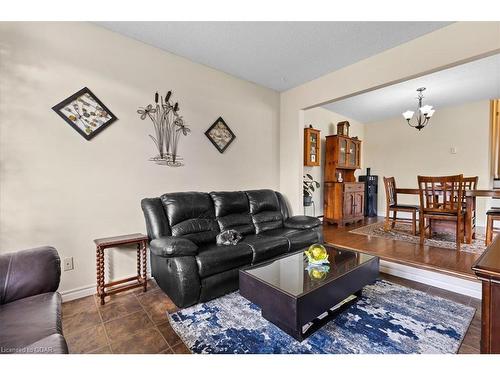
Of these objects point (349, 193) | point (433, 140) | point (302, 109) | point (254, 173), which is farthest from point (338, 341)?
point (433, 140)

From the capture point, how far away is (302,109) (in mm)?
3600

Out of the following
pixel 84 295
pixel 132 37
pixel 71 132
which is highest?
pixel 132 37

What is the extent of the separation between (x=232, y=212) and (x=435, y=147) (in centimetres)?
501

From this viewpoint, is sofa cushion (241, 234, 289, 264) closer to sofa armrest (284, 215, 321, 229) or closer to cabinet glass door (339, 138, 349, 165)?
sofa armrest (284, 215, 321, 229)

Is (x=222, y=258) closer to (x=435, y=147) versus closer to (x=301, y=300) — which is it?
(x=301, y=300)

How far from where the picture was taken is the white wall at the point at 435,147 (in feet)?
14.6

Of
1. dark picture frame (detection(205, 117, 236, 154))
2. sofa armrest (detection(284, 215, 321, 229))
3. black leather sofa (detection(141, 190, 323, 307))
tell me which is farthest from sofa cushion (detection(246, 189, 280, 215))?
dark picture frame (detection(205, 117, 236, 154))

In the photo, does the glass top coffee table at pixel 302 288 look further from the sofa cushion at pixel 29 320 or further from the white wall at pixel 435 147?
the white wall at pixel 435 147

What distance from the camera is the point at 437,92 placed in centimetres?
394

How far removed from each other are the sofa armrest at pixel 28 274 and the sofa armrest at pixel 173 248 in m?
0.66
